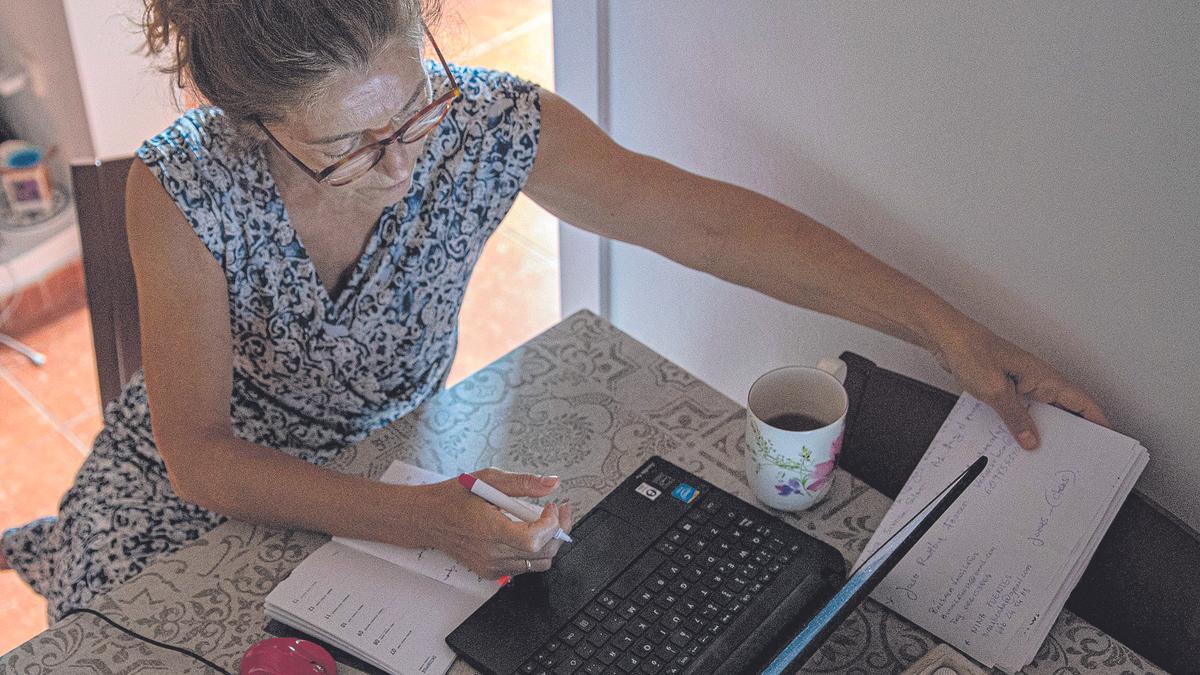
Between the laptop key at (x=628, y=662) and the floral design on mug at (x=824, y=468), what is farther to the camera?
the floral design on mug at (x=824, y=468)

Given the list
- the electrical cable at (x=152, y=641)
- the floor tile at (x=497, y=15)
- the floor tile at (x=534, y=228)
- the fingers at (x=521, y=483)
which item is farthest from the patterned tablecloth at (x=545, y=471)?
the floor tile at (x=497, y=15)

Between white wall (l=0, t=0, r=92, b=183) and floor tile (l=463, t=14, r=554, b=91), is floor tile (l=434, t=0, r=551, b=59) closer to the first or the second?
floor tile (l=463, t=14, r=554, b=91)

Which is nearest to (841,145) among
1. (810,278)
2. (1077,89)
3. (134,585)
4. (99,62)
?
(810,278)

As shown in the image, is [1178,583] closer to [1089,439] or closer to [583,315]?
[1089,439]

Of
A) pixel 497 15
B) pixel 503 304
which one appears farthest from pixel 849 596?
pixel 497 15

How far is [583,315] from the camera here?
1.33m

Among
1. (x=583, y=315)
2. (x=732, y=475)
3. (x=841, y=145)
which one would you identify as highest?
(x=841, y=145)

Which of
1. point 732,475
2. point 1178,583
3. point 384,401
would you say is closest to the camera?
point 1178,583

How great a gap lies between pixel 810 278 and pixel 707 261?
0.13 m

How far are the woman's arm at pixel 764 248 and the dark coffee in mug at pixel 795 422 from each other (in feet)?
0.47

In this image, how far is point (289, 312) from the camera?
1.24 m

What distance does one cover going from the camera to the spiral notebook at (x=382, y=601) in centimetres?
96

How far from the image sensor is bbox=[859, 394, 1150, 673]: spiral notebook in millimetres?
963
